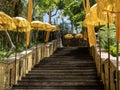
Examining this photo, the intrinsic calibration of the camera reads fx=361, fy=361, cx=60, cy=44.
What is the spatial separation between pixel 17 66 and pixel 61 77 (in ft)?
6.32

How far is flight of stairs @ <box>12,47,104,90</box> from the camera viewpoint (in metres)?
13.8

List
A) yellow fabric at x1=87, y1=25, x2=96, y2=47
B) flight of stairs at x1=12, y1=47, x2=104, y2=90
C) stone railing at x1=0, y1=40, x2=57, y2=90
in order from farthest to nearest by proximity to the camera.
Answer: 1. flight of stairs at x1=12, y1=47, x2=104, y2=90
2. stone railing at x1=0, y1=40, x2=57, y2=90
3. yellow fabric at x1=87, y1=25, x2=96, y2=47

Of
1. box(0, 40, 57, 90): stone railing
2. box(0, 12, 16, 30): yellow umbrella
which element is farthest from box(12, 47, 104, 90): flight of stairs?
box(0, 12, 16, 30): yellow umbrella

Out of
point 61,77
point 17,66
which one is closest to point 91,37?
point 61,77

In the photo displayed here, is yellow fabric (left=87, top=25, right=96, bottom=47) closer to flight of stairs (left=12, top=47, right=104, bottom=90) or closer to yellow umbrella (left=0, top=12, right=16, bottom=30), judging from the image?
flight of stairs (left=12, top=47, right=104, bottom=90)

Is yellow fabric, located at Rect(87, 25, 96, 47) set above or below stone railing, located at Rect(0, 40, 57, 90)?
above

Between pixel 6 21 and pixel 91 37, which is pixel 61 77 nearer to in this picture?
pixel 91 37

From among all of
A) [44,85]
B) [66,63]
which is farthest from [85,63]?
[44,85]

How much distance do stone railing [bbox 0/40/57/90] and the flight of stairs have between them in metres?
0.27

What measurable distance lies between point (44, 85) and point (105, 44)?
5.55 metres

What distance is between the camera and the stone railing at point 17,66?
12.9m

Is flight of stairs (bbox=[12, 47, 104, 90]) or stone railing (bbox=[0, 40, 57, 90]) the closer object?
stone railing (bbox=[0, 40, 57, 90])

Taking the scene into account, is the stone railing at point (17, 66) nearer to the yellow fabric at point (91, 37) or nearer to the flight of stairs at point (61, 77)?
the flight of stairs at point (61, 77)

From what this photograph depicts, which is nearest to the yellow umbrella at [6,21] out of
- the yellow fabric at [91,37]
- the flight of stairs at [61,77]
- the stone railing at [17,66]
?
the stone railing at [17,66]
